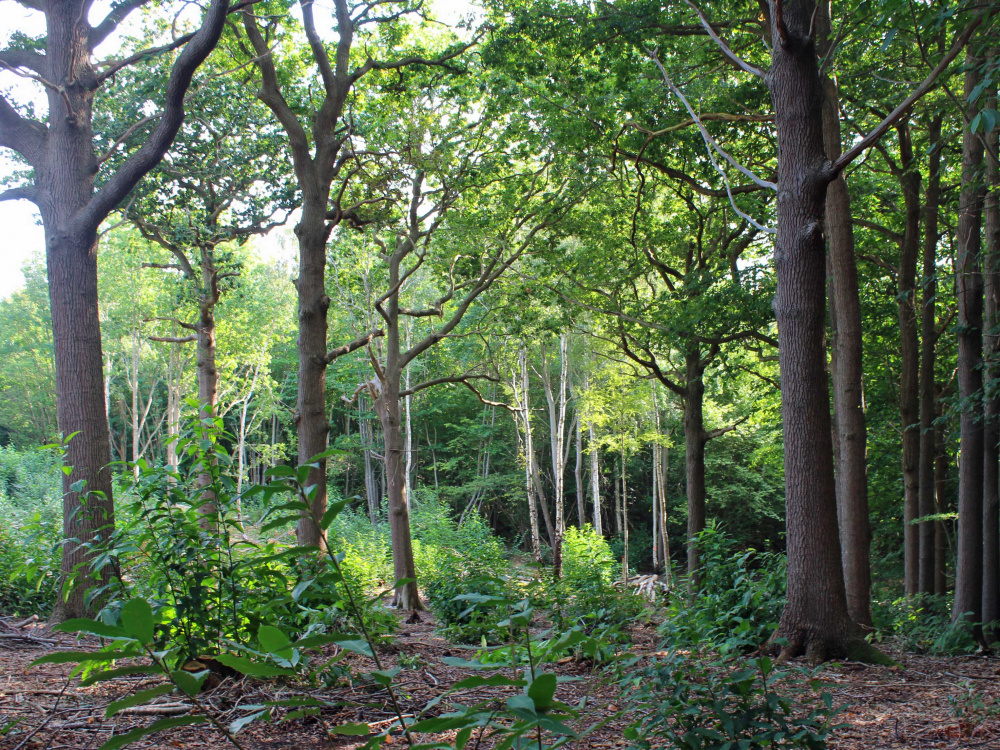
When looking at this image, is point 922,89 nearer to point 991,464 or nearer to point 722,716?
point 722,716

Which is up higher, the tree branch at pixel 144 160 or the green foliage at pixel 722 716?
the tree branch at pixel 144 160

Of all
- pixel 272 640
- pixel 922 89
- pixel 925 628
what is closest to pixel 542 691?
pixel 272 640

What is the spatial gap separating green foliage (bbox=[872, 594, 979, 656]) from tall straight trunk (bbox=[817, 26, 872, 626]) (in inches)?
20.6

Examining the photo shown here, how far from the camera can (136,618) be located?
0.89 m

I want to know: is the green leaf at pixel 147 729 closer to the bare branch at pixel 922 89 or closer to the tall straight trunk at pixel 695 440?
the bare branch at pixel 922 89

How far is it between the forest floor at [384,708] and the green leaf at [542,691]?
2.71ft

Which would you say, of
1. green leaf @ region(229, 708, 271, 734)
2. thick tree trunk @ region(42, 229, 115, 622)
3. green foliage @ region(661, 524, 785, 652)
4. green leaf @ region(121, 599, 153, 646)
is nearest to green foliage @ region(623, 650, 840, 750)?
green leaf @ region(229, 708, 271, 734)

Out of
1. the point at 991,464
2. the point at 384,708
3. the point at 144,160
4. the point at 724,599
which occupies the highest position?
the point at 144,160

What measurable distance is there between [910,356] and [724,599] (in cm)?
749

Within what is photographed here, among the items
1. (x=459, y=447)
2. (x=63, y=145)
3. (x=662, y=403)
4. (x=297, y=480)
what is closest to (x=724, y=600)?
(x=297, y=480)

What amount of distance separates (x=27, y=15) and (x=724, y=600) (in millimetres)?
9173

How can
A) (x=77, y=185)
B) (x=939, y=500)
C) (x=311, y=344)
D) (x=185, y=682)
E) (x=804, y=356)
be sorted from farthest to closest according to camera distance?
(x=939, y=500), (x=311, y=344), (x=77, y=185), (x=804, y=356), (x=185, y=682)

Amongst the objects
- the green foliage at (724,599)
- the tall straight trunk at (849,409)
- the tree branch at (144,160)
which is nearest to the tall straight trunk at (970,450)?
the tall straight trunk at (849,409)

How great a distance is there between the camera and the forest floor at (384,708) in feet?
8.59
